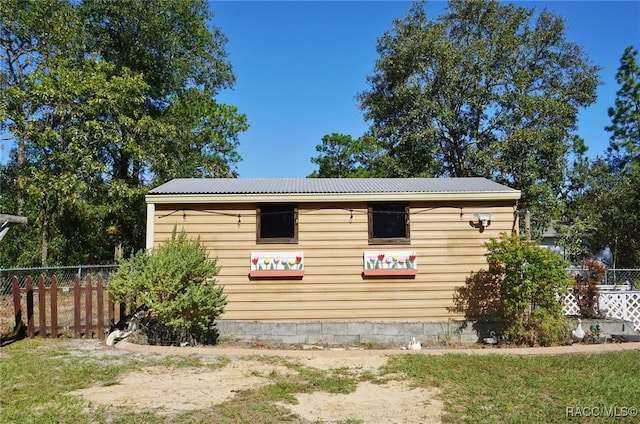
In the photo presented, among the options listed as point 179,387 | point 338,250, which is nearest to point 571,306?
point 338,250

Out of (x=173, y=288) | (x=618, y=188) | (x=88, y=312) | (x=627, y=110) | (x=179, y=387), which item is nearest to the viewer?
(x=179, y=387)

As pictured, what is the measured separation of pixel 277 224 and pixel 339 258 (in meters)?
1.32

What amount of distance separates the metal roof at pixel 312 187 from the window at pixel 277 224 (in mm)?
354

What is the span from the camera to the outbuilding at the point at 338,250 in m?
7.78

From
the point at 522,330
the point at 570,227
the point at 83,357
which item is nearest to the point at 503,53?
the point at 570,227

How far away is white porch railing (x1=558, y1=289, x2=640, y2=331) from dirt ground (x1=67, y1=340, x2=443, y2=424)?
215 inches

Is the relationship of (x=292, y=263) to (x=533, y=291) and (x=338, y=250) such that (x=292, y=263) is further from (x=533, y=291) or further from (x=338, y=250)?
(x=533, y=291)

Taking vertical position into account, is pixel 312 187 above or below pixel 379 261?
above

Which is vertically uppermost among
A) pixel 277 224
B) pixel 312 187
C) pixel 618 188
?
pixel 618 188

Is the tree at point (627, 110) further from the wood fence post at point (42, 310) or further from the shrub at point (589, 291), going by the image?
the wood fence post at point (42, 310)

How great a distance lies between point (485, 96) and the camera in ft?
56.6

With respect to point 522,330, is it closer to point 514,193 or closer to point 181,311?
point 514,193

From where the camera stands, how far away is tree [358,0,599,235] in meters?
16.3

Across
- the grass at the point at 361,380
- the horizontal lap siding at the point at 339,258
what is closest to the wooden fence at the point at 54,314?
the grass at the point at 361,380
